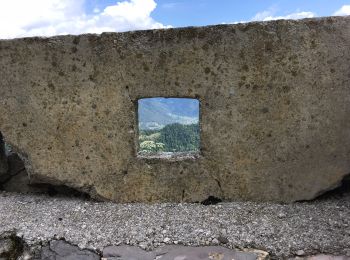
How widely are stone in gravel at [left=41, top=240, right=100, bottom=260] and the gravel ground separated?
0.06m

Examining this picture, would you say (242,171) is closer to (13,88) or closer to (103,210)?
(103,210)

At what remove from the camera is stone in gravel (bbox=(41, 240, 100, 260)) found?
3.97 m

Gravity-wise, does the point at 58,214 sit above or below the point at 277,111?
below

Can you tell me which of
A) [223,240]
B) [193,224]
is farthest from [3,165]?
[223,240]

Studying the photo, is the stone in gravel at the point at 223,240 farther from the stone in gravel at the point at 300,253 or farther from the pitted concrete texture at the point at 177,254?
the stone in gravel at the point at 300,253

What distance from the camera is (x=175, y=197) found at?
182 inches

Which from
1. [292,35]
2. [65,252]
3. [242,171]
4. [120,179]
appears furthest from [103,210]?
[292,35]

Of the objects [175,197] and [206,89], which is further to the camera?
[175,197]

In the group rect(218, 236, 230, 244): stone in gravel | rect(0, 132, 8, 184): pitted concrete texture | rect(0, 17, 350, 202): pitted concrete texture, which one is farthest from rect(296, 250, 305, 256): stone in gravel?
rect(0, 132, 8, 184): pitted concrete texture

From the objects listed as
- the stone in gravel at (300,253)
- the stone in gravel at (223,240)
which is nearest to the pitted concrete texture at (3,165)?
the stone in gravel at (223,240)

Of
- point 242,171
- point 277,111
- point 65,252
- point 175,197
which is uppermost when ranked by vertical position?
point 277,111

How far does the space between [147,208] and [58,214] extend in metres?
0.88

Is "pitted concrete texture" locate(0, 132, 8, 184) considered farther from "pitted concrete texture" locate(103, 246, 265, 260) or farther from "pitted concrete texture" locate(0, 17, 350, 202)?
"pitted concrete texture" locate(103, 246, 265, 260)

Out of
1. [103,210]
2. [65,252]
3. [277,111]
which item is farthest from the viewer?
[103,210]
